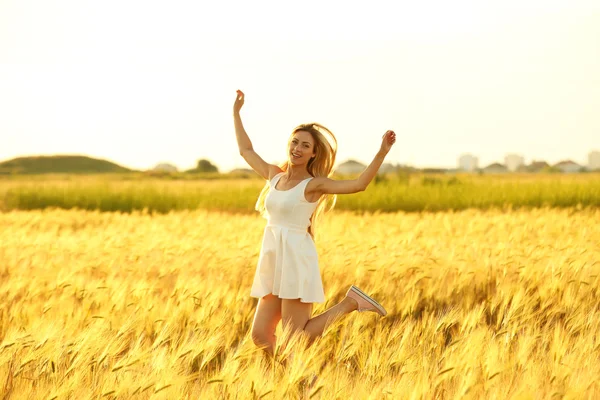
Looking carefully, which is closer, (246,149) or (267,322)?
(267,322)

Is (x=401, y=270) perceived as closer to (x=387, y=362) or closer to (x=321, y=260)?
(x=321, y=260)

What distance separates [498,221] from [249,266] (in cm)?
506

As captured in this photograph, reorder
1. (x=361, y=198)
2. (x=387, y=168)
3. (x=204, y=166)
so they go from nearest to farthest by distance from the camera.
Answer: (x=361, y=198) < (x=387, y=168) < (x=204, y=166)

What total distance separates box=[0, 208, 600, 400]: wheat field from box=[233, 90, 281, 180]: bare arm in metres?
0.89

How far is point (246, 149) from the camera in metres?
4.05

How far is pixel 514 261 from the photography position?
580 centimetres

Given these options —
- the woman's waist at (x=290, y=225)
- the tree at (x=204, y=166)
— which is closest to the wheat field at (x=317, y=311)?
the woman's waist at (x=290, y=225)

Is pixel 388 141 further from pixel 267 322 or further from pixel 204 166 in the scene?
pixel 204 166

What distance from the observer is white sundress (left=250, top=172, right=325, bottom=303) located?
3.47 meters

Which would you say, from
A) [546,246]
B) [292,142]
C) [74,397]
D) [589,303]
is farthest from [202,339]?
[546,246]

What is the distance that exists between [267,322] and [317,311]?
0.96m

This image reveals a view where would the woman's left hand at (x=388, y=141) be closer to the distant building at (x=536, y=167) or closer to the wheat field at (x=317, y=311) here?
the wheat field at (x=317, y=311)

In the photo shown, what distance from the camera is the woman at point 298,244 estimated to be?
3.47 meters

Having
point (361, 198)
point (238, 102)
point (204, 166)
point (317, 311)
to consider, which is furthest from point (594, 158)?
point (238, 102)
